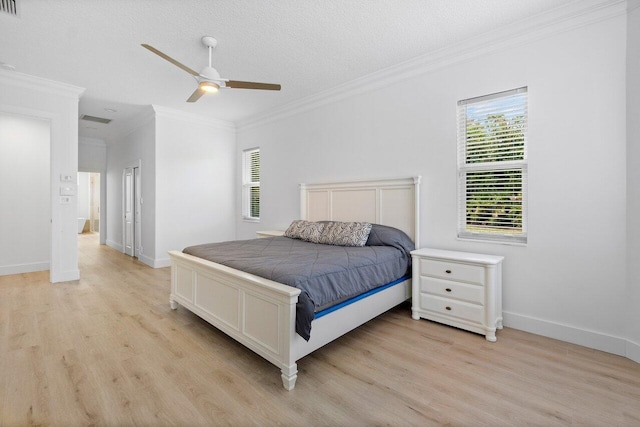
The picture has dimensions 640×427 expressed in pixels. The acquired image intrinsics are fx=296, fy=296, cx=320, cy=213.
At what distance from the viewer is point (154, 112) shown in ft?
16.3

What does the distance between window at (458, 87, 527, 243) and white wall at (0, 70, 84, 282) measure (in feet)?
16.7

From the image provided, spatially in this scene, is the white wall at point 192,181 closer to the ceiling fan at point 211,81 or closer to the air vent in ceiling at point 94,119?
the air vent in ceiling at point 94,119

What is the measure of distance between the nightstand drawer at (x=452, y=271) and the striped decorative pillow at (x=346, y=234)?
0.67 m

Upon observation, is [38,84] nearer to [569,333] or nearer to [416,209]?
[416,209]

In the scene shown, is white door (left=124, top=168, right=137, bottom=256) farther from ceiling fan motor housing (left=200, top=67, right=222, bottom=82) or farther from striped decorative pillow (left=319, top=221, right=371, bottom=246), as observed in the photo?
striped decorative pillow (left=319, top=221, right=371, bottom=246)

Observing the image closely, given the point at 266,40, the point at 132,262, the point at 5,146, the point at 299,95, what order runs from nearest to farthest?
1. the point at 266,40
2. the point at 299,95
3. the point at 5,146
4. the point at 132,262

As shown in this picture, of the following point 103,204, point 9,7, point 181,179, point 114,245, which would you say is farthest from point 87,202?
point 9,7

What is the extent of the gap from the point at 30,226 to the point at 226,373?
5.26 metres

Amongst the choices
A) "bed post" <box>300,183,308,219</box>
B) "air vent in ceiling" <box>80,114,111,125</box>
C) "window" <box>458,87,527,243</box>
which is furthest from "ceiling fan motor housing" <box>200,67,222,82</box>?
"air vent in ceiling" <box>80,114,111,125</box>

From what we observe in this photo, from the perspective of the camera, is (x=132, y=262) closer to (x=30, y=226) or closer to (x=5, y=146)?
(x=30, y=226)

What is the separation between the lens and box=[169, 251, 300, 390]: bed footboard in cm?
186

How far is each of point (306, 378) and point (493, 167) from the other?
2.51m

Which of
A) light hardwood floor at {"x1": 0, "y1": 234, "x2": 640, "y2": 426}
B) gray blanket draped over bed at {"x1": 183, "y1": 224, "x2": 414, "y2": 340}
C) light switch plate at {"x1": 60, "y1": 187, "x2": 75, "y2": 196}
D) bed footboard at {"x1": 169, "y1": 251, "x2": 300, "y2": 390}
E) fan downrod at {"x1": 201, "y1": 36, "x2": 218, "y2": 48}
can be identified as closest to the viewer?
light hardwood floor at {"x1": 0, "y1": 234, "x2": 640, "y2": 426}

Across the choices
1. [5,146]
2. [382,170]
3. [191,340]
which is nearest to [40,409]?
[191,340]
